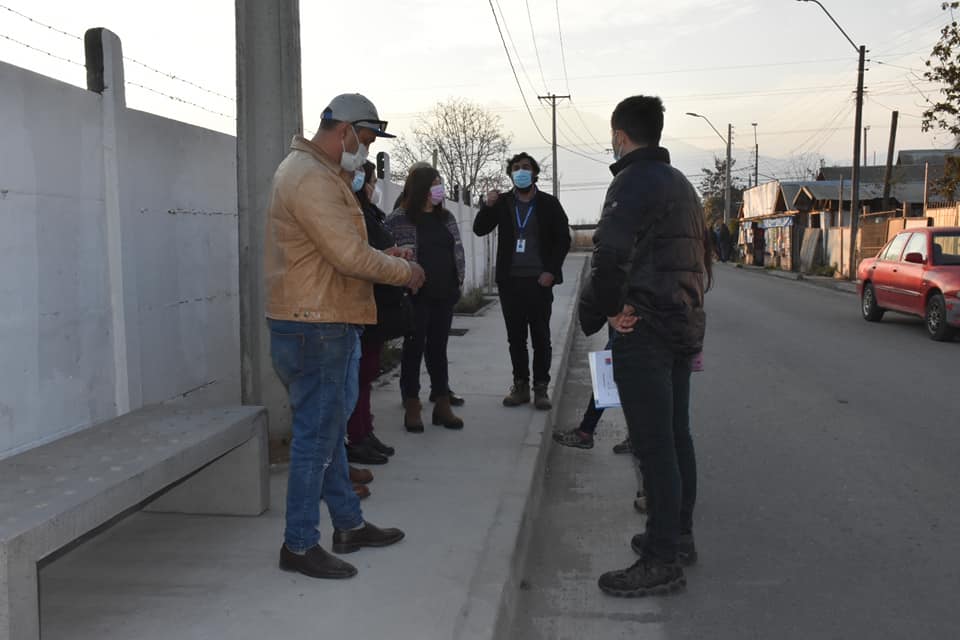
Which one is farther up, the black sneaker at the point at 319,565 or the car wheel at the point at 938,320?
the car wheel at the point at 938,320

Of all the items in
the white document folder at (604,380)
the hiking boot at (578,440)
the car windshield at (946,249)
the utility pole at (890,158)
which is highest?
the utility pole at (890,158)

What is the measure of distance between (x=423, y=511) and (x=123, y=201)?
2.22 m

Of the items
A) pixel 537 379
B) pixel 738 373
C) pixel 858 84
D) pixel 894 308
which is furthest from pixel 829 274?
pixel 537 379

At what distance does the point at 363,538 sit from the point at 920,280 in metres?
11.7

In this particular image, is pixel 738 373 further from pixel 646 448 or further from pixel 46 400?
pixel 46 400

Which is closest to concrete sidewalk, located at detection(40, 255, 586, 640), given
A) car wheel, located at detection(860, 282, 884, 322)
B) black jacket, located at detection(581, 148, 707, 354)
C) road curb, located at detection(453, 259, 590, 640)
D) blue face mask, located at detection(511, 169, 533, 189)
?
road curb, located at detection(453, 259, 590, 640)

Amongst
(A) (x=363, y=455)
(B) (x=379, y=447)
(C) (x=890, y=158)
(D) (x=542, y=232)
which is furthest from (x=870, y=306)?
(C) (x=890, y=158)

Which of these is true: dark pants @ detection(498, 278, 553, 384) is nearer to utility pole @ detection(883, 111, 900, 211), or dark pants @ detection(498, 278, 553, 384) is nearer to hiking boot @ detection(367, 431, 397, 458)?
hiking boot @ detection(367, 431, 397, 458)

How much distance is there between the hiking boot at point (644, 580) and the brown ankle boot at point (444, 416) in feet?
8.44

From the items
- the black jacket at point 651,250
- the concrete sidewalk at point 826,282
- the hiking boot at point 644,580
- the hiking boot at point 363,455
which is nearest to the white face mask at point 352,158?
the black jacket at point 651,250

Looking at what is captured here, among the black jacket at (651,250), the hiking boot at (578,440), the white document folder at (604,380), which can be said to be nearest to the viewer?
the black jacket at (651,250)

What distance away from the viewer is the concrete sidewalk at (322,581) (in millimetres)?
3244

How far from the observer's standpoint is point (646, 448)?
3775mm

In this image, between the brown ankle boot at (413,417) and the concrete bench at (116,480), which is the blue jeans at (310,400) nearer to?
the concrete bench at (116,480)
